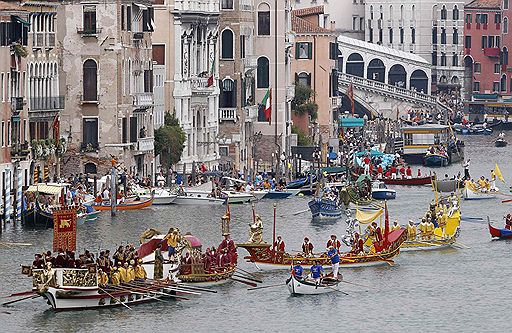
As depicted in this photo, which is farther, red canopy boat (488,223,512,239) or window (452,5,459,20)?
window (452,5,459,20)

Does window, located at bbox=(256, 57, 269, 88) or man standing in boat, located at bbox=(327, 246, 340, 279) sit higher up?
window, located at bbox=(256, 57, 269, 88)

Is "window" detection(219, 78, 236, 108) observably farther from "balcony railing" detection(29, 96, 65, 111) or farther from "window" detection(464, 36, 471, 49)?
"window" detection(464, 36, 471, 49)

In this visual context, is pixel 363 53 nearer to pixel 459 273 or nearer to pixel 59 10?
pixel 59 10

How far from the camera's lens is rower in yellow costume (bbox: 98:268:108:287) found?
207ft

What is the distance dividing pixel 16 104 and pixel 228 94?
25.0 m

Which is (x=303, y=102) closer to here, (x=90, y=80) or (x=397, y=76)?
(x=90, y=80)

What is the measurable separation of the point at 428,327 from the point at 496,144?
78.3 m

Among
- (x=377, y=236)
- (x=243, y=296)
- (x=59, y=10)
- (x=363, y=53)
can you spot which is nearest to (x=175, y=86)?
(x=59, y=10)

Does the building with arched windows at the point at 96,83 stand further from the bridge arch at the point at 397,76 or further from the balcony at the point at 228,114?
the bridge arch at the point at 397,76

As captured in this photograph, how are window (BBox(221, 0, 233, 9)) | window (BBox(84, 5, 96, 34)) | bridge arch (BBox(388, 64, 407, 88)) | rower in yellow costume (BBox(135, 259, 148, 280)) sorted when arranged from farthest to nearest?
1. bridge arch (BBox(388, 64, 407, 88))
2. window (BBox(221, 0, 233, 9))
3. window (BBox(84, 5, 96, 34))
4. rower in yellow costume (BBox(135, 259, 148, 280))

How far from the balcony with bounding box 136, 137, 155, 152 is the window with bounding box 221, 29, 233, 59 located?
38.2 ft

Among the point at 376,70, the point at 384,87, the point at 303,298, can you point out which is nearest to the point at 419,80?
the point at 376,70

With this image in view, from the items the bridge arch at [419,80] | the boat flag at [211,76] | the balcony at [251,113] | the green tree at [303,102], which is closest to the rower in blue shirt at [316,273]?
the boat flag at [211,76]

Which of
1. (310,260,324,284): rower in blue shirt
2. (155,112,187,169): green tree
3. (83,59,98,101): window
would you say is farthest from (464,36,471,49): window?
(310,260,324,284): rower in blue shirt
